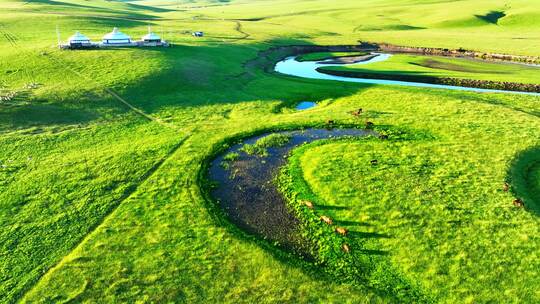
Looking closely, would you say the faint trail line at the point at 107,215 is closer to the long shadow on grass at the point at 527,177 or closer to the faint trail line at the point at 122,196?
the faint trail line at the point at 122,196

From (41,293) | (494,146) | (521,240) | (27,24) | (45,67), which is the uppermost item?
(27,24)

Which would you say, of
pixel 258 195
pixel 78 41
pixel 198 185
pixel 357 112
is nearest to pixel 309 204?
pixel 258 195

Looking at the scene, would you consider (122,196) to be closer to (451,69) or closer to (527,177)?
(527,177)

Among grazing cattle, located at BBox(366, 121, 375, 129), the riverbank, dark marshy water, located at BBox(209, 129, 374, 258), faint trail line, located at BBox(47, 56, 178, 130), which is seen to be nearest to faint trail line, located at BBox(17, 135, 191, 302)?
dark marshy water, located at BBox(209, 129, 374, 258)

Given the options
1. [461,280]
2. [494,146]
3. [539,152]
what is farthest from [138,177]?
[539,152]

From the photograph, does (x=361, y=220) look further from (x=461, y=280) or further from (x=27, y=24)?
(x=27, y=24)
